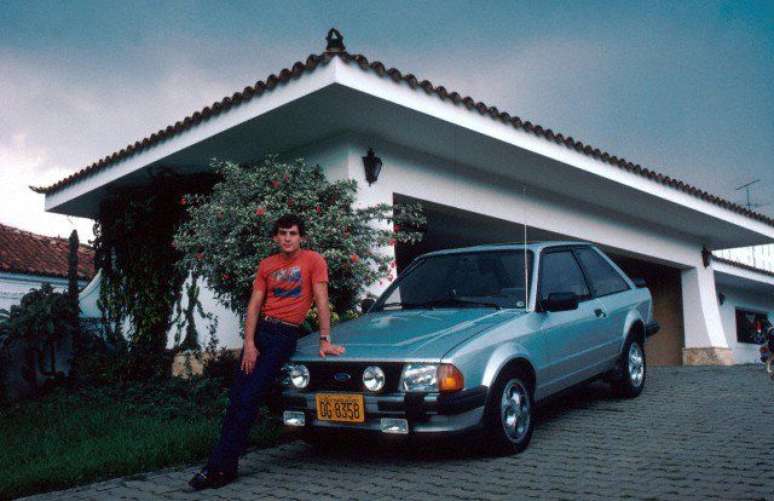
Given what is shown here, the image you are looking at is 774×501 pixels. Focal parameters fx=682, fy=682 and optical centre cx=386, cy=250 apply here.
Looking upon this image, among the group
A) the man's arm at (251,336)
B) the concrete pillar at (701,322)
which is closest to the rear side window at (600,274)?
the man's arm at (251,336)

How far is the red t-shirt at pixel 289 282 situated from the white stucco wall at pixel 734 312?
715 inches

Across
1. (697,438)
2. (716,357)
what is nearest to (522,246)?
(697,438)

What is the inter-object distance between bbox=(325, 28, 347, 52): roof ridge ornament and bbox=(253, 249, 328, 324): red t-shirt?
284 centimetres

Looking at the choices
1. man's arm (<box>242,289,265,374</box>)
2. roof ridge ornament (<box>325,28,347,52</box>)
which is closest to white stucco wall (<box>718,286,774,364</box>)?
roof ridge ornament (<box>325,28,347,52</box>)

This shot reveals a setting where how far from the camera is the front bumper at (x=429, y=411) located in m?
4.36

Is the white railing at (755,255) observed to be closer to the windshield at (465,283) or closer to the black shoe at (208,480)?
the windshield at (465,283)

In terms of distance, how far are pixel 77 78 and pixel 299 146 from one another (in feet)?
10.2

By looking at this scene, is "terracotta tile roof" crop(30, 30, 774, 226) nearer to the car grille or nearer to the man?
the man

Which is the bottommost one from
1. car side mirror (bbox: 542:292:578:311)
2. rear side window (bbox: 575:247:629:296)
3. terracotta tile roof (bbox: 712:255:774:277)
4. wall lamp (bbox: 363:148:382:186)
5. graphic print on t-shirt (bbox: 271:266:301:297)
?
car side mirror (bbox: 542:292:578:311)

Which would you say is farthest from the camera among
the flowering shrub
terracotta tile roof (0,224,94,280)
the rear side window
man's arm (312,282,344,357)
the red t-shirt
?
terracotta tile roof (0,224,94,280)

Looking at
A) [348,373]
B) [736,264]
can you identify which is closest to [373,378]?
[348,373]

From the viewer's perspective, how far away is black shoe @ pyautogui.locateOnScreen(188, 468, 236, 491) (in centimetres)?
446

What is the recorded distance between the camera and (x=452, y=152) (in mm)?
9555

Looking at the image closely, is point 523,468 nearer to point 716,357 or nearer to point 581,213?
point 581,213
